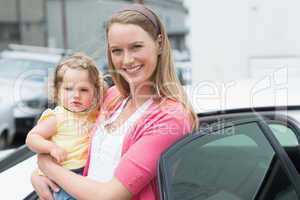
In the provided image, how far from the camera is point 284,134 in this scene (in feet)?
6.98

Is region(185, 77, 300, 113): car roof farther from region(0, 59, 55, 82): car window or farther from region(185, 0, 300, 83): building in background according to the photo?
region(0, 59, 55, 82): car window

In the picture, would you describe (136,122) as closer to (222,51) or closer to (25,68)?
(222,51)

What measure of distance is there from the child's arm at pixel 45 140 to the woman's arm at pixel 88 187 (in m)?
0.11

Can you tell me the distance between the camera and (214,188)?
1883 mm

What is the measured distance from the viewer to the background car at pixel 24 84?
7.14 meters

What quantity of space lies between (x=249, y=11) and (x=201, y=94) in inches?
183

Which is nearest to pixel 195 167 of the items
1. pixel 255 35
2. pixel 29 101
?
pixel 255 35

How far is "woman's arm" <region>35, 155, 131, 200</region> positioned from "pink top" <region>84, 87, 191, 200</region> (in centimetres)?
3

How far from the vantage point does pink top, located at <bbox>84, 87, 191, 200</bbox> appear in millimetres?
1599

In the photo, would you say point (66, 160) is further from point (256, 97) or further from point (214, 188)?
point (256, 97)

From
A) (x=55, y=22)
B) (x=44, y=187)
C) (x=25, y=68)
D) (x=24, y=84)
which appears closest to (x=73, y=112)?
(x=44, y=187)

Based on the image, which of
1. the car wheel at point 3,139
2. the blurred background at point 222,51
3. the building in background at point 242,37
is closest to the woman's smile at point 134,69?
the blurred background at point 222,51

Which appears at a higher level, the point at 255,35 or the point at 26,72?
the point at 255,35

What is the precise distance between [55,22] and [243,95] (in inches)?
889
